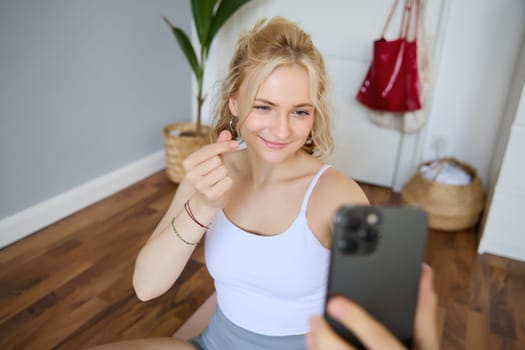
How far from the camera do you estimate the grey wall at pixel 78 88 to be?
1.85m

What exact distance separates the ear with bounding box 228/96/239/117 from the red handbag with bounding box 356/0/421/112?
4.86ft

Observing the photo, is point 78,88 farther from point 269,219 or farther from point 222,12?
point 269,219

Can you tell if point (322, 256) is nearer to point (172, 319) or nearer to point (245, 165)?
point (245, 165)

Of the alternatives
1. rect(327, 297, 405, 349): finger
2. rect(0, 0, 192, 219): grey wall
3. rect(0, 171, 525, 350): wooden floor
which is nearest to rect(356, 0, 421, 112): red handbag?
rect(0, 171, 525, 350): wooden floor

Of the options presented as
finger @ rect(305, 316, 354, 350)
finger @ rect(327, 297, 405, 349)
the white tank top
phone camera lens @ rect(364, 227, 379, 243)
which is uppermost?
phone camera lens @ rect(364, 227, 379, 243)

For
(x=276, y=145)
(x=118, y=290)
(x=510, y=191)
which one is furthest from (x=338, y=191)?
(x=510, y=191)

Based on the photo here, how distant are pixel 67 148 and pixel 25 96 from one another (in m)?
0.33

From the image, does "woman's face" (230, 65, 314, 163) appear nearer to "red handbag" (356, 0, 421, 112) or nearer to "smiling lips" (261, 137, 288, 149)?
"smiling lips" (261, 137, 288, 149)

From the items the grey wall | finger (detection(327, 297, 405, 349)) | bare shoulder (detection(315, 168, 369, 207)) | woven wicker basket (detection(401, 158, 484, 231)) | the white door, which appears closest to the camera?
finger (detection(327, 297, 405, 349))

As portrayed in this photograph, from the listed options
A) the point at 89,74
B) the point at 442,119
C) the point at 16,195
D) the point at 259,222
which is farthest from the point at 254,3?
the point at 259,222

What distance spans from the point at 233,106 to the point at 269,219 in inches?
9.8

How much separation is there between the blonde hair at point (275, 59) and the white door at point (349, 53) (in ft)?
5.11

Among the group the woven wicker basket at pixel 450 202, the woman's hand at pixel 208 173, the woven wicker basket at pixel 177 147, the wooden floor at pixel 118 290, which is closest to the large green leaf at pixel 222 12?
the woven wicker basket at pixel 177 147

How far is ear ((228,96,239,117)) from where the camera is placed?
38.4 inches
